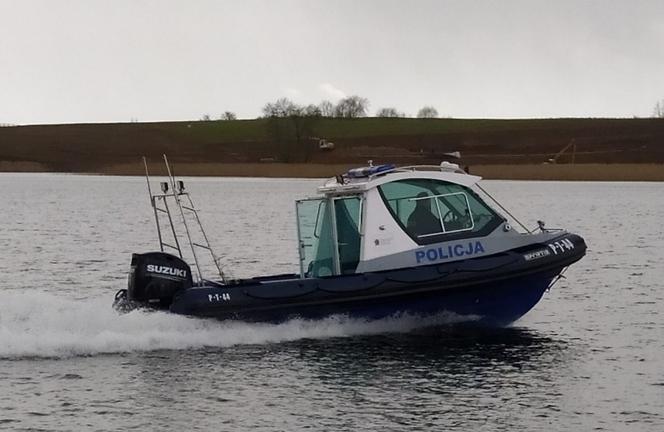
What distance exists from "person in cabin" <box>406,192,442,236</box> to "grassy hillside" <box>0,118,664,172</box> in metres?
64.0

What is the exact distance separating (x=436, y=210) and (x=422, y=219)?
230 mm

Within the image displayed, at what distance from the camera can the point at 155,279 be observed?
46.7ft

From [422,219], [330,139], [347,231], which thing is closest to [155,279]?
[347,231]

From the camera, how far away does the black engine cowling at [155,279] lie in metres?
14.2

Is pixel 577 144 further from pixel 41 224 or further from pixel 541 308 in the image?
pixel 541 308

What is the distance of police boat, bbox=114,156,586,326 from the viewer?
14.3m

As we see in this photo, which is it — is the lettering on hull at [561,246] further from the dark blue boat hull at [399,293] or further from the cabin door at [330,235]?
the cabin door at [330,235]

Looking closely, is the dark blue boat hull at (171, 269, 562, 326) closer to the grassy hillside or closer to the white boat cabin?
the white boat cabin

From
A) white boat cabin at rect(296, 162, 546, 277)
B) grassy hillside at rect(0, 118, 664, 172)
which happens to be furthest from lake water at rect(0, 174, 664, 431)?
grassy hillside at rect(0, 118, 664, 172)

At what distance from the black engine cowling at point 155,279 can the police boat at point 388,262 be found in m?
0.01

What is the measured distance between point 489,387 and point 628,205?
127 feet

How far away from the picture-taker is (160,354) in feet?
45.8

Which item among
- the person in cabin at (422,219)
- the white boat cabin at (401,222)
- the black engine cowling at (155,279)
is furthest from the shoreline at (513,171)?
the black engine cowling at (155,279)

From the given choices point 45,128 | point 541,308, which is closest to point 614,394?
point 541,308
